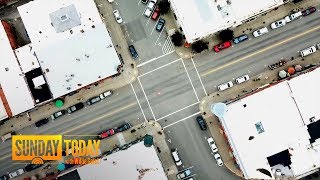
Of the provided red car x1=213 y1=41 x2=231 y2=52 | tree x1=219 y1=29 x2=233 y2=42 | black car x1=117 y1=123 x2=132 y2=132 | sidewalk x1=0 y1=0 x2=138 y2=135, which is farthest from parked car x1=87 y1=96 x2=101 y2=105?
tree x1=219 y1=29 x2=233 y2=42

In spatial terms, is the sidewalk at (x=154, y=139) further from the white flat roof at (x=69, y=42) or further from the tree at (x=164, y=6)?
the tree at (x=164, y=6)

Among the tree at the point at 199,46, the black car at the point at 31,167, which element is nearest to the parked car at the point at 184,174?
the tree at the point at 199,46

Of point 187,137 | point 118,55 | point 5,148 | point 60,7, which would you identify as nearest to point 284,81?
point 187,137

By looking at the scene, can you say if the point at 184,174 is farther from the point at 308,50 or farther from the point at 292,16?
the point at 292,16

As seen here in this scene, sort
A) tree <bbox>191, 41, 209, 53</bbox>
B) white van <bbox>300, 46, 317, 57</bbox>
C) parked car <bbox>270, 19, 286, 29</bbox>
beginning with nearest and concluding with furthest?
tree <bbox>191, 41, 209, 53</bbox>
white van <bbox>300, 46, 317, 57</bbox>
parked car <bbox>270, 19, 286, 29</bbox>

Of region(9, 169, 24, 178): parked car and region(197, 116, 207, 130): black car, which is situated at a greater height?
region(9, 169, 24, 178): parked car

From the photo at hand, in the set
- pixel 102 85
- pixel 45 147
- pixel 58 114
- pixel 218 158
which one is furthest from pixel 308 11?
pixel 45 147

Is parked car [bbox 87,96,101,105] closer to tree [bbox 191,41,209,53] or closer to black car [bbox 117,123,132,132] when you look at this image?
black car [bbox 117,123,132,132]
